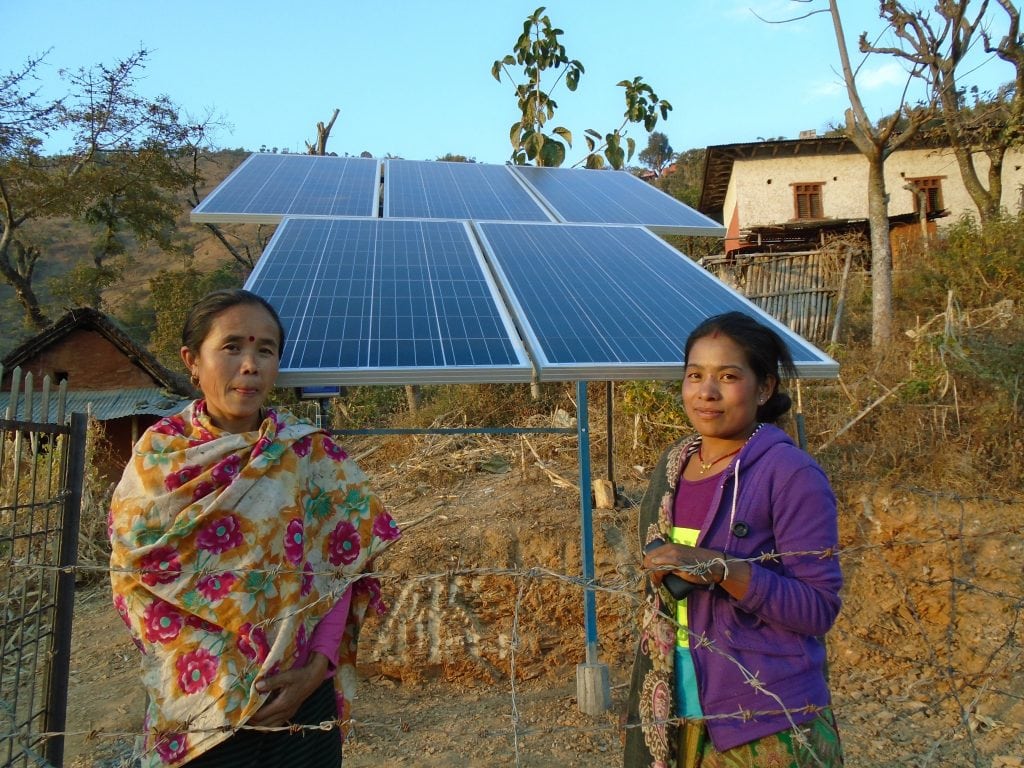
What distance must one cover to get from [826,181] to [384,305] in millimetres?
22689

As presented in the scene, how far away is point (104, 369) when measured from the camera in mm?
14227

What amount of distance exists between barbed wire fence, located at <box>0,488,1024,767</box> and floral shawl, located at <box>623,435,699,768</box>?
2.35 meters

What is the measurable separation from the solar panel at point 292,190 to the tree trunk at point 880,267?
23.6 feet

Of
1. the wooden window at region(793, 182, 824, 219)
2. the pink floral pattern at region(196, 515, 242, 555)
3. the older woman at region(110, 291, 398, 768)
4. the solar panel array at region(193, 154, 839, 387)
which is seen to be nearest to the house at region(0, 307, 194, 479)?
the solar panel array at region(193, 154, 839, 387)

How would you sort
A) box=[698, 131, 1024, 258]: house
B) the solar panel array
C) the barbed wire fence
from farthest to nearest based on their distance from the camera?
box=[698, 131, 1024, 258]: house, the barbed wire fence, the solar panel array

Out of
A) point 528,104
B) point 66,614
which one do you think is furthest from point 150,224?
point 66,614

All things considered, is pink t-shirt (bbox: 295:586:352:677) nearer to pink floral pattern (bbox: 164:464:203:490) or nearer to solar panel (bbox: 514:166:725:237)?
pink floral pattern (bbox: 164:464:203:490)

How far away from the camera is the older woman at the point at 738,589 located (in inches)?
64.1

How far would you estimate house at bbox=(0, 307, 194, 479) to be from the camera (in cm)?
1348

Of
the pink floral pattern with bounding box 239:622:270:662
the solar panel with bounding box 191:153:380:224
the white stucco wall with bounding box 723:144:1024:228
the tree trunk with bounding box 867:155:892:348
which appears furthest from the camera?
the white stucco wall with bounding box 723:144:1024:228

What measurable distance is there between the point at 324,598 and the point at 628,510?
4.58 m

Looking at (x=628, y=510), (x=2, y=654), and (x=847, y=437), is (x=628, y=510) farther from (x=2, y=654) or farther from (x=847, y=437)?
(x=2, y=654)

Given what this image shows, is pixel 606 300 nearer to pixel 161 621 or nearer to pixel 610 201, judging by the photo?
pixel 161 621

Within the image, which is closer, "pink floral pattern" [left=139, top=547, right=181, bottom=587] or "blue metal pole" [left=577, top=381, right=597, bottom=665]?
"pink floral pattern" [left=139, top=547, right=181, bottom=587]
